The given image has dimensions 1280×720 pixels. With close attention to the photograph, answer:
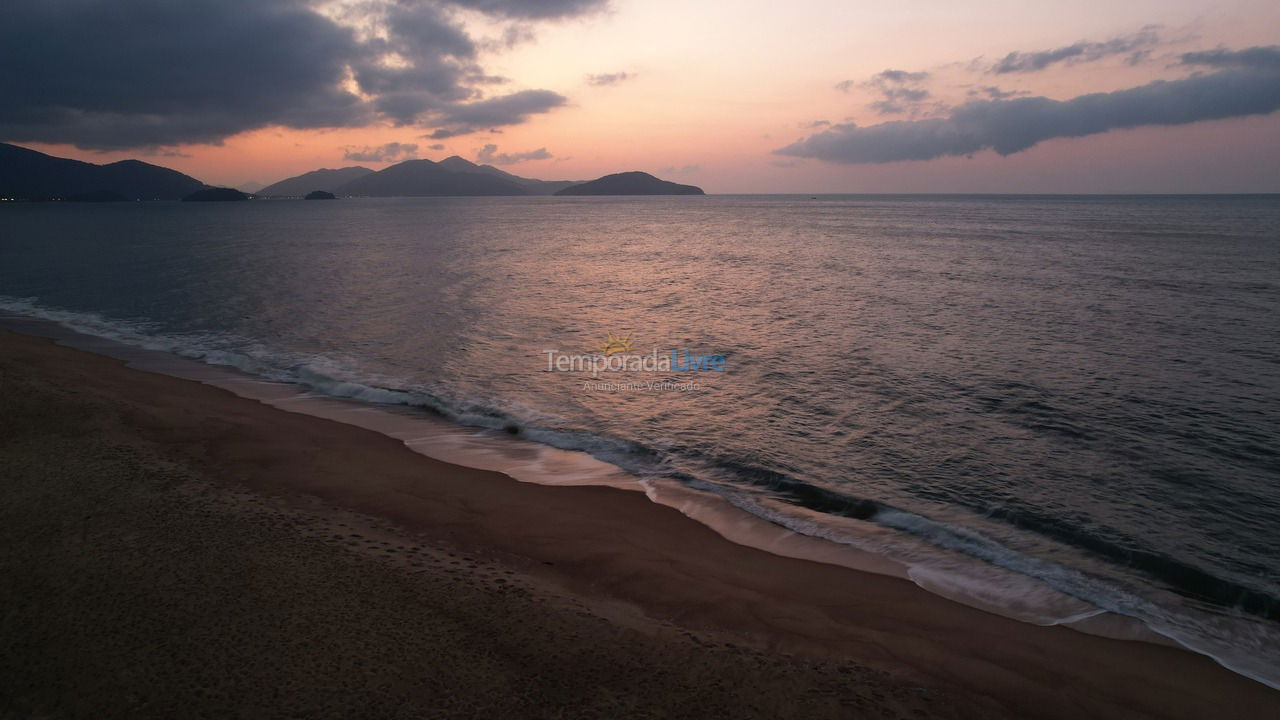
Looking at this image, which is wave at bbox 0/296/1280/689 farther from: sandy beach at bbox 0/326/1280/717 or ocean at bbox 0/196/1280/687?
sandy beach at bbox 0/326/1280/717

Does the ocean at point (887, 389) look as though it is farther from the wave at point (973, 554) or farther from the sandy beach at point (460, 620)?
the sandy beach at point (460, 620)

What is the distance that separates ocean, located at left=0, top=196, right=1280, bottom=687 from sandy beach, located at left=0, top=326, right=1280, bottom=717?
1.40 m

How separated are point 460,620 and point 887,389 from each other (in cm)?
1429

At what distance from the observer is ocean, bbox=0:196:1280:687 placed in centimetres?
991

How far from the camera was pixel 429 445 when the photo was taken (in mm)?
13953

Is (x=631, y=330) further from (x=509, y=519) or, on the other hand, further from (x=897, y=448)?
(x=509, y=519)

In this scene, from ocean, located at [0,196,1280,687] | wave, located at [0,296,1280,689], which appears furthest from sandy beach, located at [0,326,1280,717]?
ocean, located at [0,196,1280,687]

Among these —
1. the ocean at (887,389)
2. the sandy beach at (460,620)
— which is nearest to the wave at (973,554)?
the ocean at (887,389)

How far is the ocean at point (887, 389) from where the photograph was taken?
991 centimetres

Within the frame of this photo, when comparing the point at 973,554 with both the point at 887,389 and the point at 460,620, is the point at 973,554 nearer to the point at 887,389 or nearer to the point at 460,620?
the point at 460,620

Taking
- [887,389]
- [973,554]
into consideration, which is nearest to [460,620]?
[973,554]

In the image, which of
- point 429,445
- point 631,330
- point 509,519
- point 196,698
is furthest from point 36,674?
point 631,330

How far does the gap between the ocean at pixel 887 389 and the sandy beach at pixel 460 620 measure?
1.40 meters

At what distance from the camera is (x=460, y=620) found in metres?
6.98
